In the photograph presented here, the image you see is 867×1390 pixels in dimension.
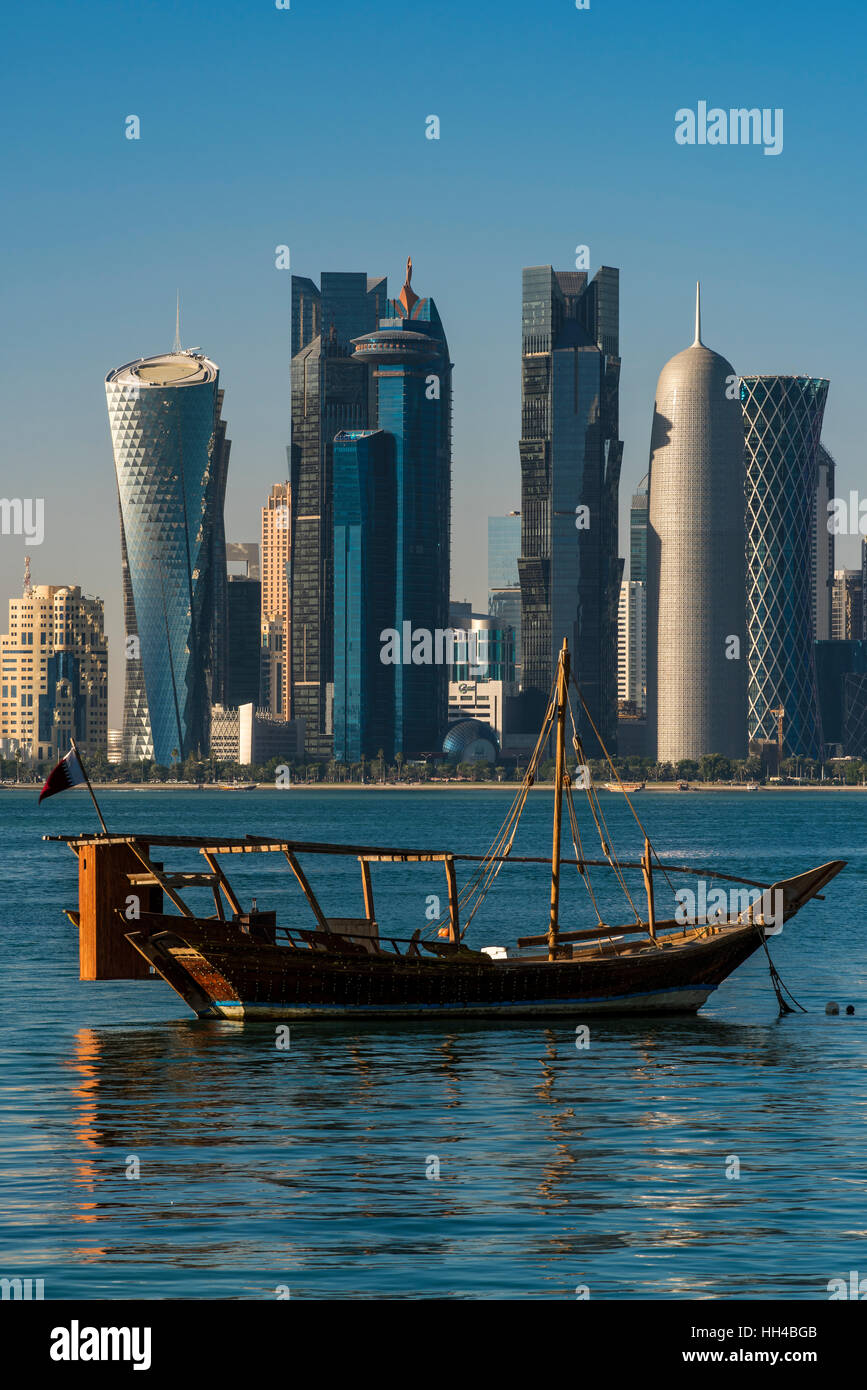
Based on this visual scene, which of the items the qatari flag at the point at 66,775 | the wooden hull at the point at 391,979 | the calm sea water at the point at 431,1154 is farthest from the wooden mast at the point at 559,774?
the qatari flag at the point at 66,775

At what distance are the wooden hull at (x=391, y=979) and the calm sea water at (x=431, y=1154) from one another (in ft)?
2.49

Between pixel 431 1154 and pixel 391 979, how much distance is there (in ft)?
62.4

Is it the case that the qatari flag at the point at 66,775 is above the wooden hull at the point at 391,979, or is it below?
above

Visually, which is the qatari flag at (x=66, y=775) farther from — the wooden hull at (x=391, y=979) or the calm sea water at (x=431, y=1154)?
the calm sea water at (x=431, y=1154)

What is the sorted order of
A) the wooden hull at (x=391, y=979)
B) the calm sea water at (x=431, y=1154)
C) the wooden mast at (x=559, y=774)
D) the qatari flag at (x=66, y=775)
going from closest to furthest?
the calm sea water at (x=431, y=1154), the qatari flag at (x=66, y=775), the wooden hull at (x=391, y=979), the wooden mast at (x=559, y=774)

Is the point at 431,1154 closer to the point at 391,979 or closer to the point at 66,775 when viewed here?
the point at 391,979

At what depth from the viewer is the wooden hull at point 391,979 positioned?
5184 cm

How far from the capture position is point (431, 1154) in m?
34.2

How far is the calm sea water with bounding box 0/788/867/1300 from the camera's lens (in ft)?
81.8

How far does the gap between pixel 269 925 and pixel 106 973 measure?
4892mm

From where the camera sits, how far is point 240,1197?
29703 millimetres

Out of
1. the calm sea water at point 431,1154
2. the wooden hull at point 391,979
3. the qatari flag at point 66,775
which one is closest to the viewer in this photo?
the calm sea water at point 431,1154

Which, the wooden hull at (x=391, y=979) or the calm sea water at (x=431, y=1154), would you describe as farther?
the wooden hull at (x=391, y=979)

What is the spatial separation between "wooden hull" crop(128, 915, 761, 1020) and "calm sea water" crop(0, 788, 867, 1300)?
29.9 inches
